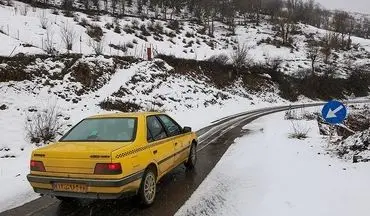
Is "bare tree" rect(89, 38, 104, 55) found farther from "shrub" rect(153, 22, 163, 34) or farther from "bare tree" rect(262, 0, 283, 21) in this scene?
"bare tree" rect(262, 0, 283, 21)

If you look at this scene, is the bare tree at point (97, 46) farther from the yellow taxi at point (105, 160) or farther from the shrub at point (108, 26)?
the yellow taxi at point (105, 160)

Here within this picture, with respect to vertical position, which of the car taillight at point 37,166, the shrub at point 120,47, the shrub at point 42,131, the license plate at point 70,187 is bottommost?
the shrub at point 42,131

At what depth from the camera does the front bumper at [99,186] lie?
555cm

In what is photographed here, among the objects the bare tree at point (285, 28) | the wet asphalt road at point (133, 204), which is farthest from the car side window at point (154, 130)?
the bare tree at point (285, 28)

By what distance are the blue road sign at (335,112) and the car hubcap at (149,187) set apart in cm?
532

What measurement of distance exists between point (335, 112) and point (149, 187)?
555 centimetres

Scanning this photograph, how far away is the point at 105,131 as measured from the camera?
21.6 feet

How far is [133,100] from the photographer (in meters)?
21.7

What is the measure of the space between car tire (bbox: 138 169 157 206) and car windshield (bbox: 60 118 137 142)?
66 cm

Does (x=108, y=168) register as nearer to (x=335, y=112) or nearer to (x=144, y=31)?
(x=335, y=112)

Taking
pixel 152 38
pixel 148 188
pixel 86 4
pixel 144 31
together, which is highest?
pixel 86 4

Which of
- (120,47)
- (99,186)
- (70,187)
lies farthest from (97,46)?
(99,186)

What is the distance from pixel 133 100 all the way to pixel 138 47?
48.7 feet

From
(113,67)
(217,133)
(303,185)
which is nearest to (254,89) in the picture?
(113,67)
